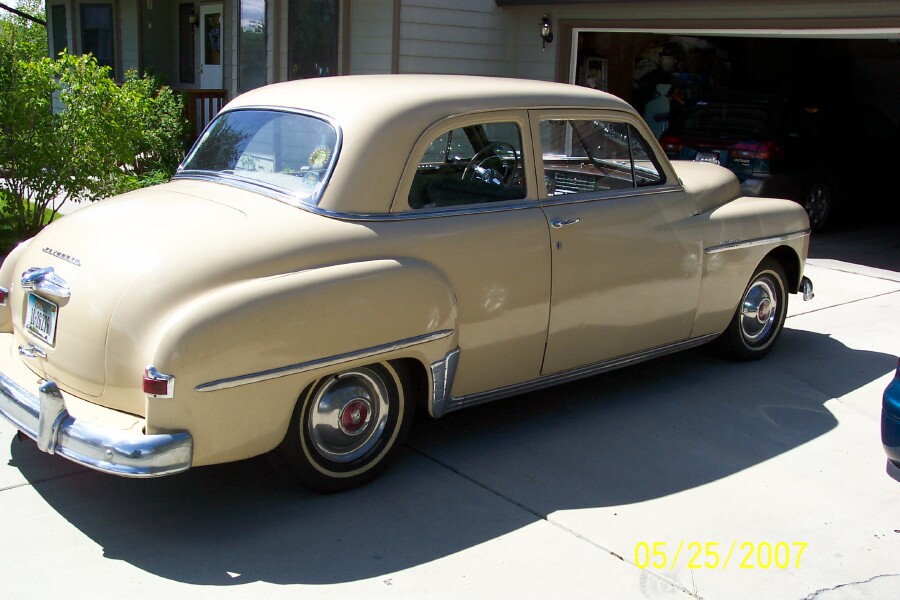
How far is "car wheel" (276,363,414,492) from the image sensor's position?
407 centimetres

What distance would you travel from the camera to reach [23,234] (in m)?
8.56

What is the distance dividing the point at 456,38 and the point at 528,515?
9905 mm

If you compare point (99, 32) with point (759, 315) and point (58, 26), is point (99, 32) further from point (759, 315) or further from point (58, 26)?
point (759, 315)

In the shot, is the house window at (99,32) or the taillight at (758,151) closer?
the taillight at (758,151)

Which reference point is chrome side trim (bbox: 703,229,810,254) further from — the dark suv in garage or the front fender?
the dark suv in garage

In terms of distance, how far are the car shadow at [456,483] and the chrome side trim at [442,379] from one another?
1.17 feet

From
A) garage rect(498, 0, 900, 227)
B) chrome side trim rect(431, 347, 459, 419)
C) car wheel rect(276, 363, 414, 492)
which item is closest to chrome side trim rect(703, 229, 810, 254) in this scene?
chrome side trim rect(431, 347, 459, 419)

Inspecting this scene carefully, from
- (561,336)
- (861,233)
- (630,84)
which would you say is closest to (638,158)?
(561,336)

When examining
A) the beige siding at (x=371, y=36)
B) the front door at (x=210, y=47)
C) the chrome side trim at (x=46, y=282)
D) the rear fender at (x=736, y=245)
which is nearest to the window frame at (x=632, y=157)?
the rear fender at (x=736, y=245)

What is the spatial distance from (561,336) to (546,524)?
3.71 feet

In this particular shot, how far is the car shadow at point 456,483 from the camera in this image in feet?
12.5

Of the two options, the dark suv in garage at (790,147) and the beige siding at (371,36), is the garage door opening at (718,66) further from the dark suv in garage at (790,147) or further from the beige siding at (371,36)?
the beige siding at (371,36)

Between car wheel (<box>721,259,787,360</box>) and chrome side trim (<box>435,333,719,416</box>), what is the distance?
336 millimetres

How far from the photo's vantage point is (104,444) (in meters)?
3.56
